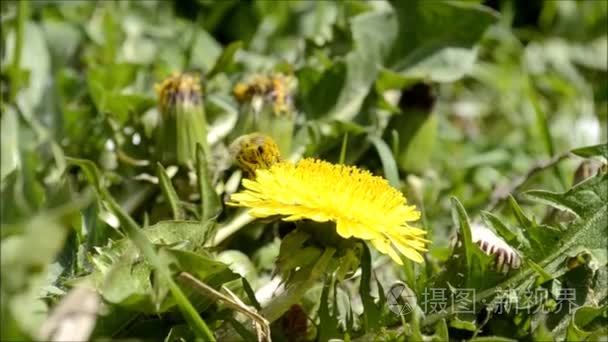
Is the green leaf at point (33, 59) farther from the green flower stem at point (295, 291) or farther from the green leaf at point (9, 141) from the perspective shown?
the green flower stem at point (295, 291)

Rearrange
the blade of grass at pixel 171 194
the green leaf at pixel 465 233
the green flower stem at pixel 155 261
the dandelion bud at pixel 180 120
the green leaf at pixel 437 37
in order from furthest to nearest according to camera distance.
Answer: the green leaf at pixel 437 37, the dandelion bud at pixel 180 120, the blade of grass at pixel 171 194, the green leaf at pixel 465 233, the green flower stem at pixel 155 261

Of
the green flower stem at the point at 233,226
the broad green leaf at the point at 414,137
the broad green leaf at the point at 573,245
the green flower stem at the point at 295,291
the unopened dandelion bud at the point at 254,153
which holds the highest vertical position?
the unopened dandelion bud at the point at 254,153

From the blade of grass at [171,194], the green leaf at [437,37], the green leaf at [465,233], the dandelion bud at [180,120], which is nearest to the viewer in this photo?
the green leaf at [465,233]

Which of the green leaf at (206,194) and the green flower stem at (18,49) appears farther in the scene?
the green flower stem at (18,49)

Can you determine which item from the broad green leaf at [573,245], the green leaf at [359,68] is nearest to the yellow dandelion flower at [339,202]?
the broad green leaf at [573,245]

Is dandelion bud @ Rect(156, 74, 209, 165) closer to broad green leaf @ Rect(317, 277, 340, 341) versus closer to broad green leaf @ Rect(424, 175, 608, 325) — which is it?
broad green leaf @ Rect(317, 277, 340, 341)

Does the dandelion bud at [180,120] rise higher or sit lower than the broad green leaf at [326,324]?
higher
